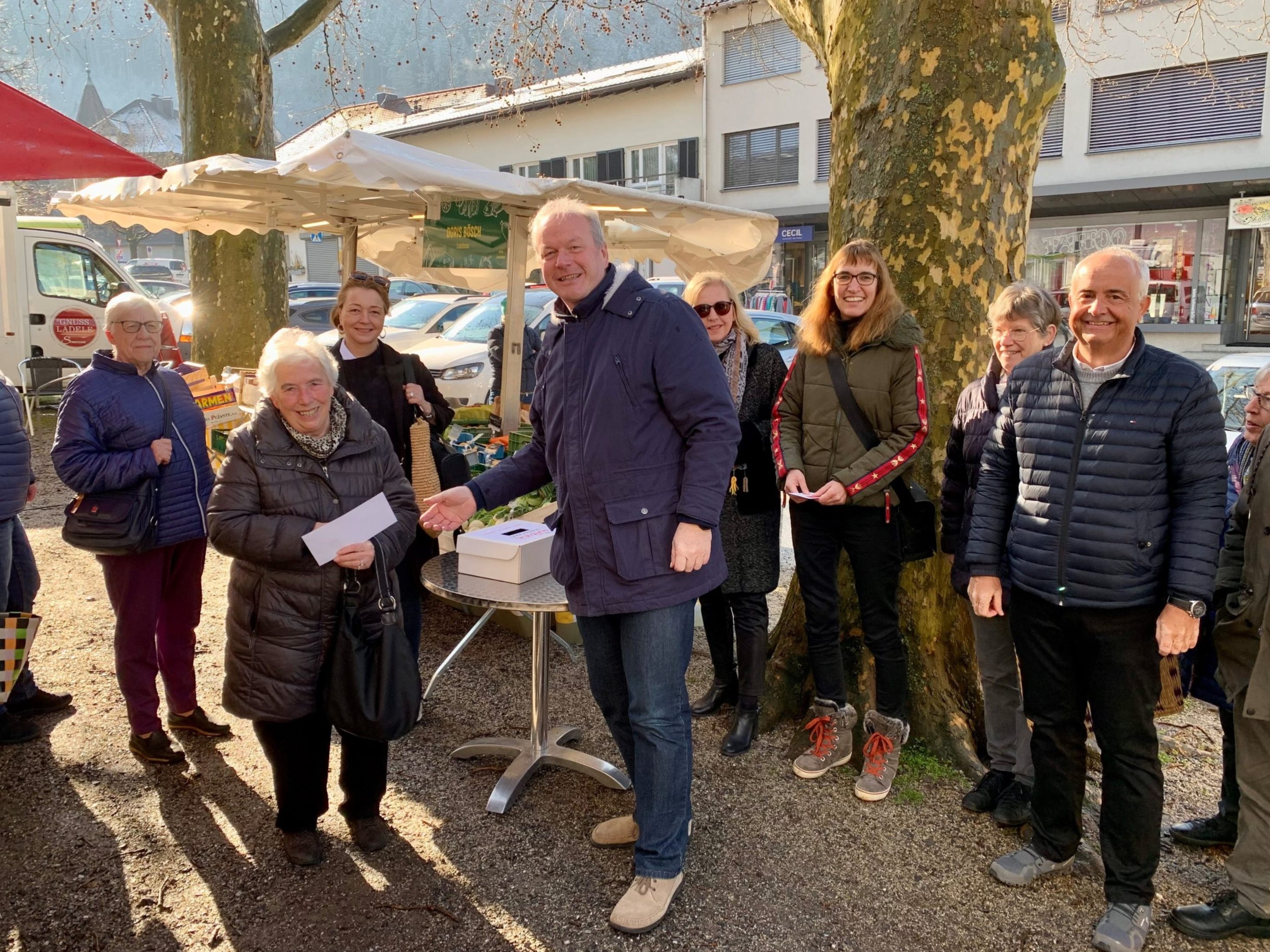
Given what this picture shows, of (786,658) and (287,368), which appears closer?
(287,368)

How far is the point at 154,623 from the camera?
3521 millimetres

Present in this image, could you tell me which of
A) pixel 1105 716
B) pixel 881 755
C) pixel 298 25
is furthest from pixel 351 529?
pixel 298 25

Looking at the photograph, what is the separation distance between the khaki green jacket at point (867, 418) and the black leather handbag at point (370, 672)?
1466mm

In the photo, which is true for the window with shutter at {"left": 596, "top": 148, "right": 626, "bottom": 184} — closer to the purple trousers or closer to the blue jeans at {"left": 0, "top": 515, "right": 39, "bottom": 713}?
the blue jeans at {"left": 0, "top": 515, "right": 39, "bottom": 713}

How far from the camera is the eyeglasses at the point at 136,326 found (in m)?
A: 3.35

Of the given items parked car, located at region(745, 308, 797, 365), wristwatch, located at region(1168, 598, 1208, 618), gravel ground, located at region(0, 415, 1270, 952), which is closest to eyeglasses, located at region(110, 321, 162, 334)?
gravel ground, located at region(0, 415, 1270, 952)

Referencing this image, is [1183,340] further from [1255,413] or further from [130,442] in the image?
[130,442]

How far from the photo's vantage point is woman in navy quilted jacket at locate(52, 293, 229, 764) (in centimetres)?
331

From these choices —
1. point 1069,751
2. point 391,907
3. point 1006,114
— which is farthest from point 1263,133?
point 391,907

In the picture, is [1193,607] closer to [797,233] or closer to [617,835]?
[617,835]

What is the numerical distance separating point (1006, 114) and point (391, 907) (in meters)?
3.52

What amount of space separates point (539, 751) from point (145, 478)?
175 centimetres

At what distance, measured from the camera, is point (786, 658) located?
4.03m

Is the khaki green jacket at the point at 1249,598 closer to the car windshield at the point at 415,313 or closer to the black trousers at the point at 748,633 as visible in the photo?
the black trousers at the point at 748,633
